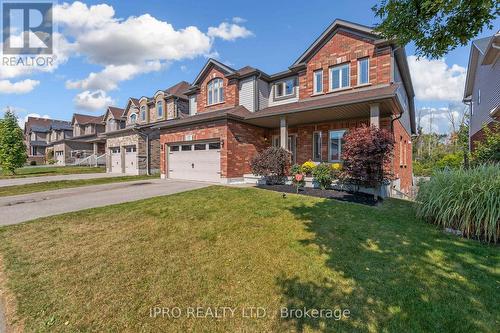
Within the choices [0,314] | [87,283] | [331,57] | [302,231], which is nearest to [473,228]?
[302,231]

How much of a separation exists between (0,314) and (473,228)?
8.24 meters

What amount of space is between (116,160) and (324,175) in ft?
68.7

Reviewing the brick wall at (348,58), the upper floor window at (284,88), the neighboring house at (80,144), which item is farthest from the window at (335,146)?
the neighboring house at (80,144)

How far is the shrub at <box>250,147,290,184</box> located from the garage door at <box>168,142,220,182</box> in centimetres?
279

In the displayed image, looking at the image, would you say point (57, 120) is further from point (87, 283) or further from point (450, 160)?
point (450, 160)

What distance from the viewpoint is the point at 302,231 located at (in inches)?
197

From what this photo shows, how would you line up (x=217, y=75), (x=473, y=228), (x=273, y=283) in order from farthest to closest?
(x=217, y=75), (x=473, y=228), (x=273, y=283)

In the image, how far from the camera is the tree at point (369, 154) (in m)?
7.72

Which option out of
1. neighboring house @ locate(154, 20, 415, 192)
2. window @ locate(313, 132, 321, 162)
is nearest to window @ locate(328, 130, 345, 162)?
neighboring house @ locate(154, 20, 415, 192)

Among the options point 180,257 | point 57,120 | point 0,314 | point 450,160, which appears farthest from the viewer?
point 57,120

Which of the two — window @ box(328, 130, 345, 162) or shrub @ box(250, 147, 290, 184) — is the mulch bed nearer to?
shrub @ box(250, 147, 290, 184)

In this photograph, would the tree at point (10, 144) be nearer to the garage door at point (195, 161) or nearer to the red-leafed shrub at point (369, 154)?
the garage door at point (195, 161)

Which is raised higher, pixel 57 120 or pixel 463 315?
pixel 57 120

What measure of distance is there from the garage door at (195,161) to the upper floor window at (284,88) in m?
5.71
